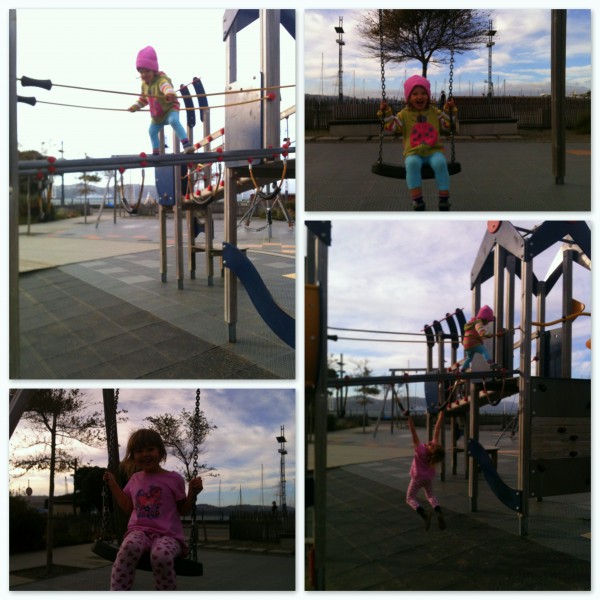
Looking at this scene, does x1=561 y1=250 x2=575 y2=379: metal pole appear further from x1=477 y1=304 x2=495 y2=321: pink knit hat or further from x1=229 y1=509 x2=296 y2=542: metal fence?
x1=229 y1=509 x2=296 y2=542: metal fence

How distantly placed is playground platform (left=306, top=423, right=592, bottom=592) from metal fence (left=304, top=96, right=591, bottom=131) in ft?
4.96

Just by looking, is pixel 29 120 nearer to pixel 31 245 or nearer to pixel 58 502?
pixel 31 245

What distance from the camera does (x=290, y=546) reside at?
3.14 meters

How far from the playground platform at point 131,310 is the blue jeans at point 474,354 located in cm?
115

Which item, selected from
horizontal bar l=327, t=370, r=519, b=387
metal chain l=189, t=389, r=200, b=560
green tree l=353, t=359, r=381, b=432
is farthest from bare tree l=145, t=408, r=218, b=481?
green tree l=353, t=359, r=381, b=432

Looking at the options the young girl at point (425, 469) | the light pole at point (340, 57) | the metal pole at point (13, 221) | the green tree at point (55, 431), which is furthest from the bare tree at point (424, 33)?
the green tree at point (55, 431)

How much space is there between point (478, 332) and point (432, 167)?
1.10 meters

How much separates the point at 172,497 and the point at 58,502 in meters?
0.55

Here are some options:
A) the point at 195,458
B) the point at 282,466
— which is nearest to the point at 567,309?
the point at 282,466

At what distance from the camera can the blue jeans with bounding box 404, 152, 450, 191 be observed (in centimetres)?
327

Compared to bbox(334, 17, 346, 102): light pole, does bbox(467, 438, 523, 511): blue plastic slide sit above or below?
below

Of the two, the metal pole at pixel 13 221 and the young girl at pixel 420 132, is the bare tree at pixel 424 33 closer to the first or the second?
the young girl at pixel 420 132

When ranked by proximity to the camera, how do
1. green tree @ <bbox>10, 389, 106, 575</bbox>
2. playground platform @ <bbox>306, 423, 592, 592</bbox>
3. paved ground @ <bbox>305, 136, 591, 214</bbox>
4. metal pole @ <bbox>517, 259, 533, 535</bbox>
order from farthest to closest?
1. metal pole @ <bbox>517, 259, 533, 535</bbox>
2. paved ground @ <bbox>305, 136, 591, 214</bbox>
3. green tree @ <bbox>10, 389, 106, 575</bbox>
4. playground platform @ <bbox>306, 423, 592, 592</bbox>

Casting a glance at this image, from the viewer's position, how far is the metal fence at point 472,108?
3307mm
